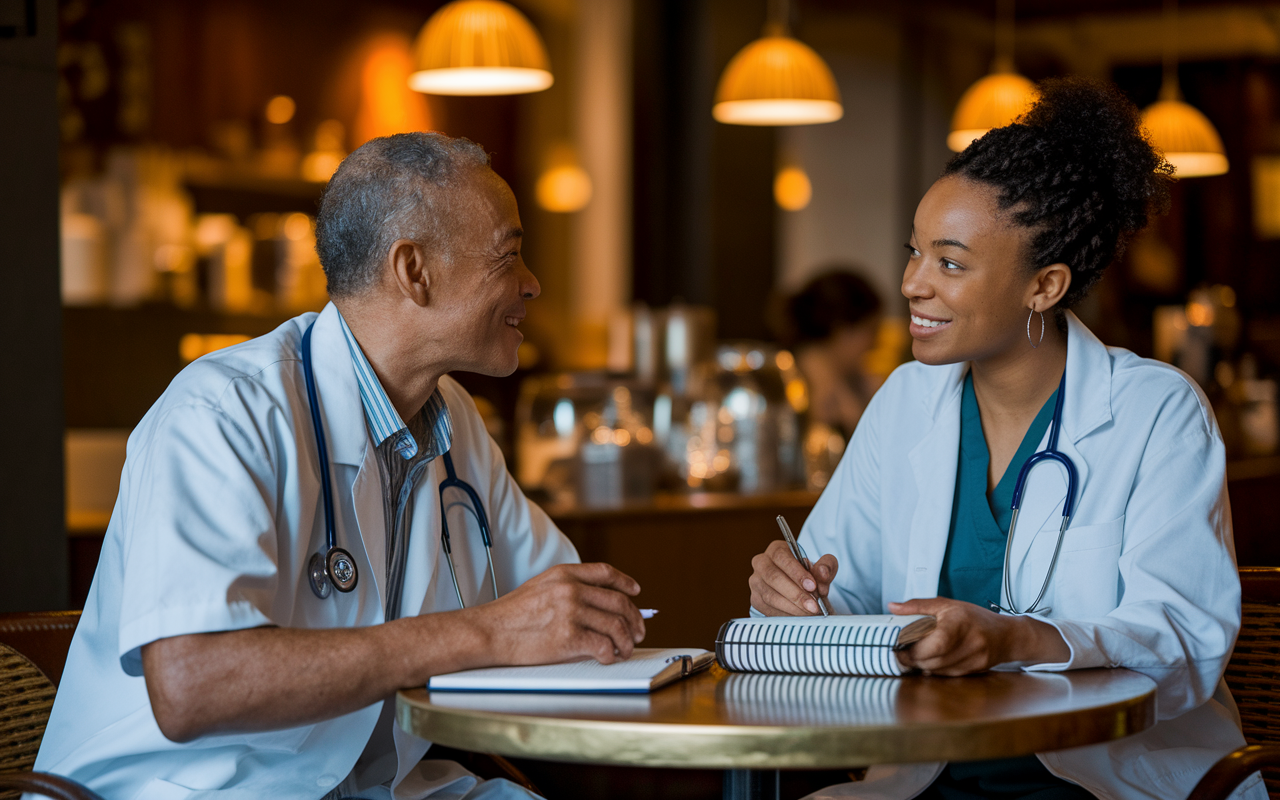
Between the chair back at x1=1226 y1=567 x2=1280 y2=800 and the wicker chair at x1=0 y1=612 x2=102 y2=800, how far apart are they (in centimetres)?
156

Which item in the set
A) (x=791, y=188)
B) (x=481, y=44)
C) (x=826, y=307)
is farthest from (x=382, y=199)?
(x=791, y=188)

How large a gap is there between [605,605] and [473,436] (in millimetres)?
536

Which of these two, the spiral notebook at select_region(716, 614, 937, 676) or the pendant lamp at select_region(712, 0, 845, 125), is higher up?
the pendant lamp at select_region(712, 0, 845, 125)

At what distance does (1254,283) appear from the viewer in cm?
772

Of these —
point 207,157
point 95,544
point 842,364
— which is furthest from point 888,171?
point 95,544

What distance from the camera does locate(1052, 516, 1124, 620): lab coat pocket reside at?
1.59 metres

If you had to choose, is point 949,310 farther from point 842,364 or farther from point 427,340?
point 842,364

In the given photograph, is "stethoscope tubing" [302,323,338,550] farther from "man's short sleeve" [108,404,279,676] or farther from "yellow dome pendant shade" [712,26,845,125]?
"yellow dome pendant shade" [712,26,845,125]

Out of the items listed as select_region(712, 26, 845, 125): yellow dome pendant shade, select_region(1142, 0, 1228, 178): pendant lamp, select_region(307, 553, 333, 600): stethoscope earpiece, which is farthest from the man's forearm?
select_region(1142, 0, 1228, 178): pendant lamp

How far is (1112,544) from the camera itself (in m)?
1.59

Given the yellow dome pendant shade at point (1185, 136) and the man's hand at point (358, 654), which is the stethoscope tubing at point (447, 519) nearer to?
the man's hand at point (358, 654)

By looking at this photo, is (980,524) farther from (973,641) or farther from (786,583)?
(973,641)

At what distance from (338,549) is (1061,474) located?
35.7 inches

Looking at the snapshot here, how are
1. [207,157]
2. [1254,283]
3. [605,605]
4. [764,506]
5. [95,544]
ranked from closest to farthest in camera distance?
1. [605,605]
2. [95,544]
3. [764,506]
4. [207,157]
5. [1254,283]
